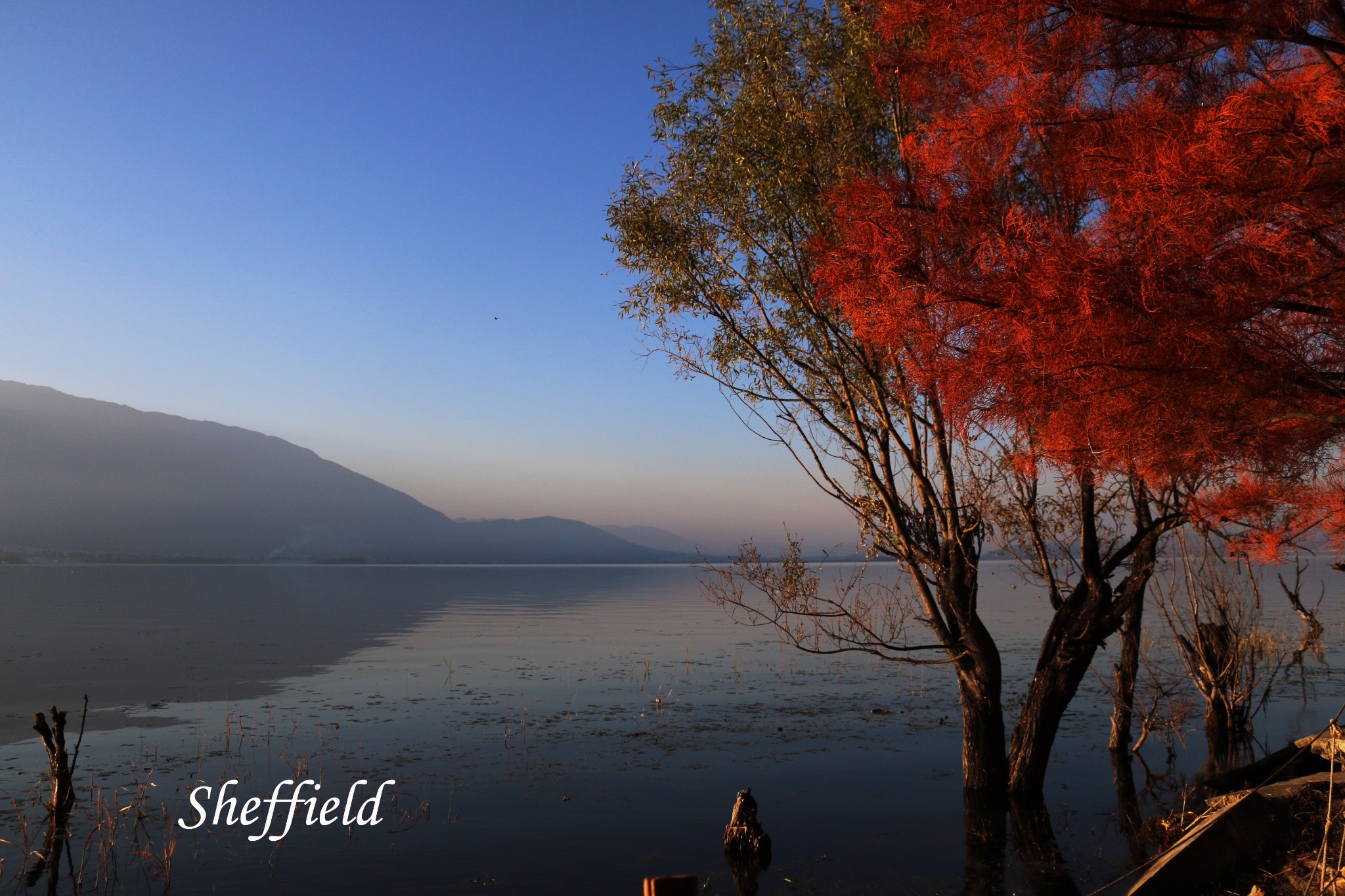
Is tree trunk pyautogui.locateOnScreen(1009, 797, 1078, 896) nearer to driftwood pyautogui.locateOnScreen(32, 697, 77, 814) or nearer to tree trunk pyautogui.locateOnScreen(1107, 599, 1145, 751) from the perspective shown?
tree trunk pyautogui.locateOnScreen(1107, 599, 1145, 751)

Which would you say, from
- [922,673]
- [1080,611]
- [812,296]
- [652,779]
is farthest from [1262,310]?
[922,673]

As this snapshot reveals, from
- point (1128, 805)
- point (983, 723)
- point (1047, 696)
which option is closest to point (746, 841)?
point (983, 723)

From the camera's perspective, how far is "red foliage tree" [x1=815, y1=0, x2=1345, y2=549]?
20.7 ft

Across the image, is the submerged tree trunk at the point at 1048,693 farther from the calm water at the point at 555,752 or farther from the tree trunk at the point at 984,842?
the calm water at the point at 555,752

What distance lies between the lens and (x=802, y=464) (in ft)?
40.6

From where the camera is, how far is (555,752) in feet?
49.9

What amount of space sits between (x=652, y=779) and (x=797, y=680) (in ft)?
34.3

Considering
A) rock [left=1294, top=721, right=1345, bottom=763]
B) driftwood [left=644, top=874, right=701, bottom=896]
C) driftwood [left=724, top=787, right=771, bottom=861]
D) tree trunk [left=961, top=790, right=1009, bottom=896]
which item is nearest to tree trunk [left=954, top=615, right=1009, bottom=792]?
tree trunk [left=961, top=790, right=1009, bottom=896]

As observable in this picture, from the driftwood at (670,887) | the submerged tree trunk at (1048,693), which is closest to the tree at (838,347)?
the submerged tree trunk at (1048,693)

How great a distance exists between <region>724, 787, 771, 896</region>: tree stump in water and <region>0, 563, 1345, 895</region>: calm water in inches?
10.8

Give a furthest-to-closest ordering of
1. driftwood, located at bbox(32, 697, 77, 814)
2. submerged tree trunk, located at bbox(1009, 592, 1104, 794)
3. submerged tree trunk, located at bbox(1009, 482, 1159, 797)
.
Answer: submerged tree trunk, located at bbox(1009, 592, 1104, 794) < submerged tree trunk, located at bbox(1009, 482, 1159, 797) < driftwood, located at bbox(32, 697, 77, 814)

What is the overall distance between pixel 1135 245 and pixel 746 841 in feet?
24.5

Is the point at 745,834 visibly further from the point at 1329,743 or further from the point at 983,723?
the point at 1329,743

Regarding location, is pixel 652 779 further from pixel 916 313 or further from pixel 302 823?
pixel 916 313
